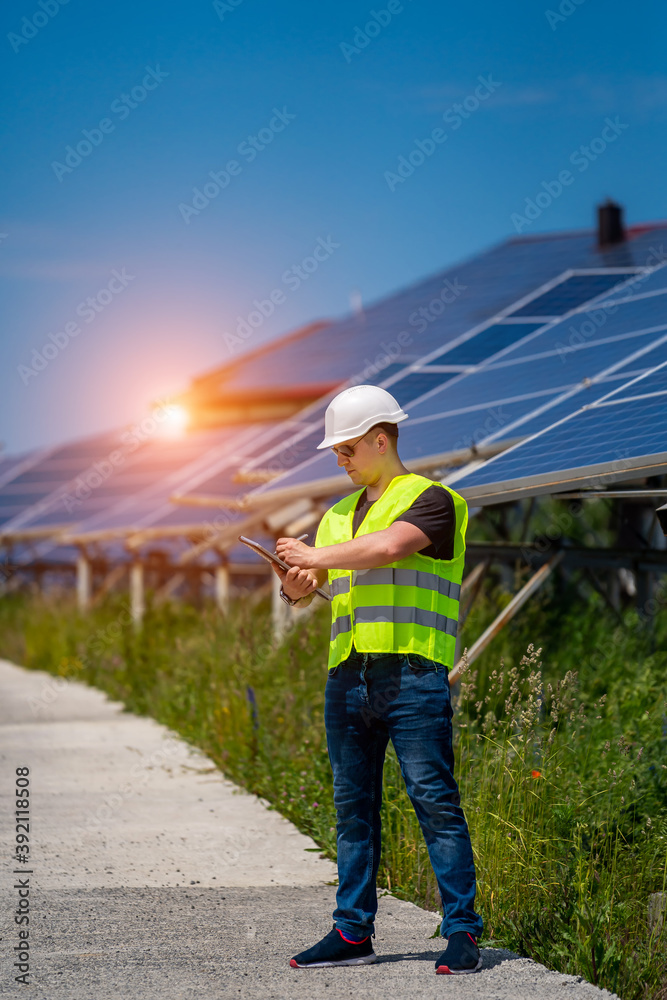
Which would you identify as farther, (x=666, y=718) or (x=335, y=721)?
(x=666, y=718)

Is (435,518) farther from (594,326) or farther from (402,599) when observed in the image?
(594,326)

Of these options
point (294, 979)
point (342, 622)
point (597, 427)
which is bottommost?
point (294, 979)

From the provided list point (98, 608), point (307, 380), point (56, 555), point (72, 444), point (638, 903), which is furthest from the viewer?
point (72, 444)

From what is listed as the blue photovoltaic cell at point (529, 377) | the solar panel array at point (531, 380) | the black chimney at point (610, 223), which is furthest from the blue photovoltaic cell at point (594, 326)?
the black chimney at point (610, 223)

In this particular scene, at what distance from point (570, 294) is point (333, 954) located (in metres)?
13.6

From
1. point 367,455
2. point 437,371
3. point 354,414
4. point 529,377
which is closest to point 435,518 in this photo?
point 367,455

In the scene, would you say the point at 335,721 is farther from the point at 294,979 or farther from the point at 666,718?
the point at 666,718

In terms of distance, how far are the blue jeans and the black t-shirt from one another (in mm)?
413

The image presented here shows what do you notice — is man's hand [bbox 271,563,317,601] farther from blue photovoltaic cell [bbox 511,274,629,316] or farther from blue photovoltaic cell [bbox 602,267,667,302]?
blue photovoltaic cell [bbox 511,274,629,316]

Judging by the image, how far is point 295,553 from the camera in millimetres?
4426

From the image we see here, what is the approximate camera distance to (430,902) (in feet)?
18.2

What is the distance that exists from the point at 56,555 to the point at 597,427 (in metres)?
22.4

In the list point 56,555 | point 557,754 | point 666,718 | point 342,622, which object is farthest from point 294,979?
point 56,555

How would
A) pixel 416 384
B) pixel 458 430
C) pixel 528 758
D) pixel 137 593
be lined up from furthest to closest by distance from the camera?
pixel 137 593
pixel 416 384
pixel 458 430
pixel 528 758
